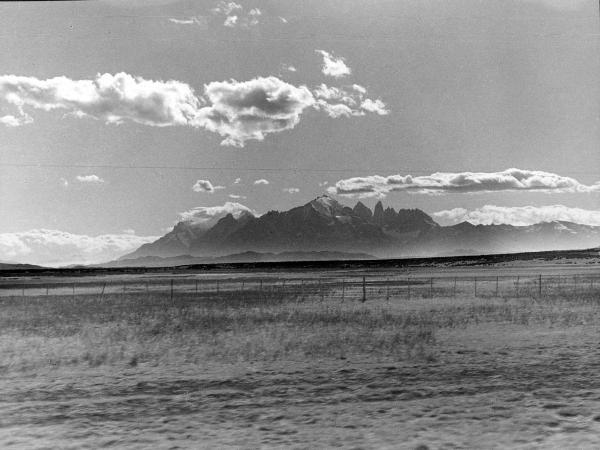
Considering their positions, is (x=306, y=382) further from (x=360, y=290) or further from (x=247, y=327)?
(x=360, y=290)

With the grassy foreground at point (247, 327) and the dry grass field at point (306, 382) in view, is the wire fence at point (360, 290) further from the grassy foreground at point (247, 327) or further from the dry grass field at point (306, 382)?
the dry grass field at point (306, 382)

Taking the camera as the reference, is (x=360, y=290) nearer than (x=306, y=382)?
No

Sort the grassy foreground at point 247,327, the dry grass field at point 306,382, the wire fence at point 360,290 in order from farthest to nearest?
the wire fence at point 360,290 → the grassy foreground at point 247,327 → the dry grass field at point 306,382

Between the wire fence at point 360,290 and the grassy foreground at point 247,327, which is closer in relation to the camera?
the grassy foreground at point 247,327

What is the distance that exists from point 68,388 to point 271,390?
5471 millimetres

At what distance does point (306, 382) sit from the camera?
14445 millimetres

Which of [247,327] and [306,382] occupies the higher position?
[306,382]

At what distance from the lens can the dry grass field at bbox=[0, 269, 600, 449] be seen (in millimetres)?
10078

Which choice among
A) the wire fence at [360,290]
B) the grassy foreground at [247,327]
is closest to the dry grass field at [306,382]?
the grassy foreground at [247,327]

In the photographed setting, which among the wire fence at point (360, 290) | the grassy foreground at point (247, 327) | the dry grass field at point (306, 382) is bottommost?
the wire fence at point (360, 290)

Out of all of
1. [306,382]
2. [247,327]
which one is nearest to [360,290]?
[247,327]

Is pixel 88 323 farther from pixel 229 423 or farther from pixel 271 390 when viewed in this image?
pixel 229 423

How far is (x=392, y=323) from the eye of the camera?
26609 millimetres

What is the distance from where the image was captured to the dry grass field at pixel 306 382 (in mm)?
10078
